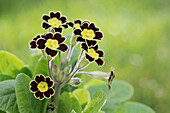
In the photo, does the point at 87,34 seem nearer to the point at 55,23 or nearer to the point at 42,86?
the point at 55,23

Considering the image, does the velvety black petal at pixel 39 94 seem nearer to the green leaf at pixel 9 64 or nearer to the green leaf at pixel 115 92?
the green leaf at pixel 9 64

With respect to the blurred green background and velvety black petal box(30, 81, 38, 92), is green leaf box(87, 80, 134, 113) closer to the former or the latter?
velvety black petal box(30, 81, 38, 92)

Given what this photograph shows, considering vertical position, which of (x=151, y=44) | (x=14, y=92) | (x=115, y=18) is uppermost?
(x=115, y=18)

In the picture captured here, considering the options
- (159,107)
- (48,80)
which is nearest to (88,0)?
(159,107)

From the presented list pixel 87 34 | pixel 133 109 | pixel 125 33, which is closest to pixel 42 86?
pixel 87 34

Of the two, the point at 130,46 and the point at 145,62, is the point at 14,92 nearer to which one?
the point at 145,62

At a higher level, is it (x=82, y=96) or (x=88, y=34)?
(x=88, y=34)
